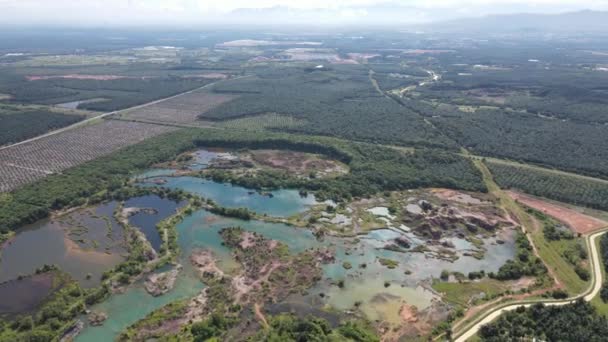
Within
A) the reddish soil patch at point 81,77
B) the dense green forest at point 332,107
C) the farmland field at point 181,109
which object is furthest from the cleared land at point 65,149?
the reddish soil patch at point 81,77

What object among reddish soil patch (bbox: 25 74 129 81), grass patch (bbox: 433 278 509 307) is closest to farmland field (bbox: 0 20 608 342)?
grass patch (bbox: 433 278 509 307)

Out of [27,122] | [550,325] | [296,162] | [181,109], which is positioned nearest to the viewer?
[550,325]

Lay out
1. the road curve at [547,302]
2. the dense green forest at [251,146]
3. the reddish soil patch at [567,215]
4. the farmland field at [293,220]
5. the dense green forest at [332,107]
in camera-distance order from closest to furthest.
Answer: the road curve at [547,302]
the farmland field at [293,220]
the reddish soil patch at [567,215]
the dense green forest at [251,146]
the dense green forest at [332,107]

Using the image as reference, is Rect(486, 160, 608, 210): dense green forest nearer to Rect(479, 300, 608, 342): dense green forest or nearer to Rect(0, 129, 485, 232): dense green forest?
Rect(0, 129, 485, 232): dense green forest

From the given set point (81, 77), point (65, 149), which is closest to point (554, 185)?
point (65, 149)

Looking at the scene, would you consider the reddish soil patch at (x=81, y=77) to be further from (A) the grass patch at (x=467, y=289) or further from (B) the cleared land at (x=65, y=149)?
(A) the grass patch at (x=467, y=289)

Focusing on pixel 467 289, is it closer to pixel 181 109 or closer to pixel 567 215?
pixel 567 215
